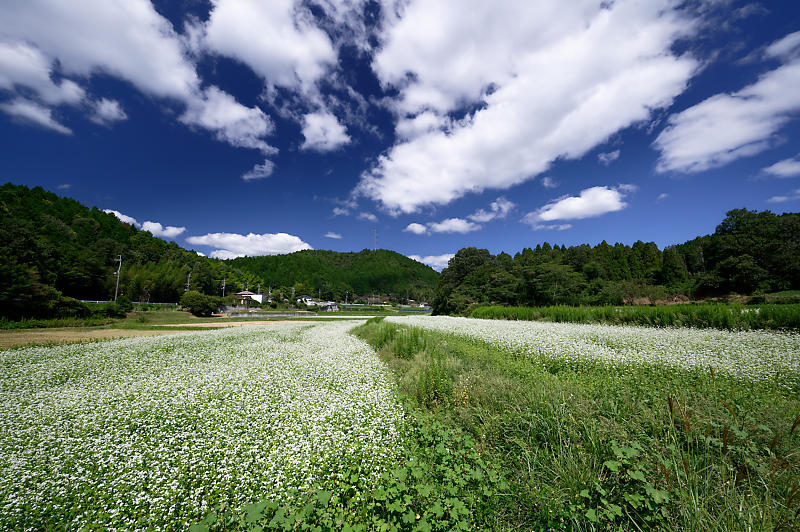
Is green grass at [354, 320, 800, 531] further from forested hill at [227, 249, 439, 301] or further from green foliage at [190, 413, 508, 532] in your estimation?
forested hill at [227, 249, 439, 301]

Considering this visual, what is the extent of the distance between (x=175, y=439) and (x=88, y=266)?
68735mm

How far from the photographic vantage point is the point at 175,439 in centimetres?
398

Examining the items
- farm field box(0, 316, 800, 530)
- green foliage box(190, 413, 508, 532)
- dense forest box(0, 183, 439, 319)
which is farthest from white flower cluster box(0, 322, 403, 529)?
dense forest box(0, 183, 439, 319)

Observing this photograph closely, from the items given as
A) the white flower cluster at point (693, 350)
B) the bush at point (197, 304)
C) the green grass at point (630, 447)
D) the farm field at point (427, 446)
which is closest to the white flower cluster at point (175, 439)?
the farm field at point (427, 446)

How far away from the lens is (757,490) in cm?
236

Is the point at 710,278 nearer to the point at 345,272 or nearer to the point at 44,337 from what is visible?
the point at 44,337

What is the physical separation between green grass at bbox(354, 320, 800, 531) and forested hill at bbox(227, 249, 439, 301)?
106 meters

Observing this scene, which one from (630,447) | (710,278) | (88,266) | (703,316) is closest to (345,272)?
(88,266)

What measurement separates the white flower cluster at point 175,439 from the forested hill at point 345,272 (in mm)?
105317

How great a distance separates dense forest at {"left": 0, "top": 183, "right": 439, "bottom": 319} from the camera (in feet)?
76.8

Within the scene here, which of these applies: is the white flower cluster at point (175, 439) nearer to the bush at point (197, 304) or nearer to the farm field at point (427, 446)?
the farm field at point (427, 446)

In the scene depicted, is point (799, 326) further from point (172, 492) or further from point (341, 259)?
point (341, 259)

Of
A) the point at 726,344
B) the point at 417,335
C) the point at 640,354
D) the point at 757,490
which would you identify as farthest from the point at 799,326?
the point at 417,335

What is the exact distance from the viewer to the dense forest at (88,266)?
23406 mm
